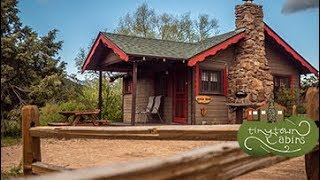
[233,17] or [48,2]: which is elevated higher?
[233,17]

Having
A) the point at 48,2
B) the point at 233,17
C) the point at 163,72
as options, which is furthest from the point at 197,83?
the point at 48,2

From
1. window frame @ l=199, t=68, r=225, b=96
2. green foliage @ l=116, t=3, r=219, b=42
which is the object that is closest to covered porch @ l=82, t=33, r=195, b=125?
window frame @ l=199, t=68, r=225, b=96

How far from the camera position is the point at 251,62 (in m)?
16.3

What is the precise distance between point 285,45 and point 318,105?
13.9m

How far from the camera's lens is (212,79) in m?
16.0

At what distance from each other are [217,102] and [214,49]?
2.24m

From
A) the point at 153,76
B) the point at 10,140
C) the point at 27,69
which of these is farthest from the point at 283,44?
the point at 10,140

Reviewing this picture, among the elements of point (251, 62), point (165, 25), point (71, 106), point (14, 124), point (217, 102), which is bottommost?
point (14, 124)

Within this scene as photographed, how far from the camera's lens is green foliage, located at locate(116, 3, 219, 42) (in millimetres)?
30312

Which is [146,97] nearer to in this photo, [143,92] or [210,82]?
[143,92]

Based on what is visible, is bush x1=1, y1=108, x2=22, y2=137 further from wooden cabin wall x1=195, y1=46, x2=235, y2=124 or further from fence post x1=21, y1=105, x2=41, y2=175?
wooden cabin wall x1=195, y1=46, x2=235, y2=124

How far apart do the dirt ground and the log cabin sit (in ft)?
14.2

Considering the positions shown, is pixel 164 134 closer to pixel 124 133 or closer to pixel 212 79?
pixel 124 133

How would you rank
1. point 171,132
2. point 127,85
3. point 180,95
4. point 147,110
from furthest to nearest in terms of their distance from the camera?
point 127,85 → point 147,110 → point 180,95 → point 171,132
